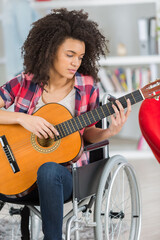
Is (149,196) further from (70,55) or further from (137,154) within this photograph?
(70,55)

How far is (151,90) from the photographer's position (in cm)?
159

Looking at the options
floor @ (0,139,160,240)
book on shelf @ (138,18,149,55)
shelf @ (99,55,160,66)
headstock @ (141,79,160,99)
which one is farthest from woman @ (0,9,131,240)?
book on shelf @ (138,18,149,55)

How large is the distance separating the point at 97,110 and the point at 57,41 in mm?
313

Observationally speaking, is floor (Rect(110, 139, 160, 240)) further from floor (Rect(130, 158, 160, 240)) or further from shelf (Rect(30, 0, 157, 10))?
shelf (Rect(30, 0, 157, 10))

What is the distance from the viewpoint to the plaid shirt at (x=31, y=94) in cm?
176

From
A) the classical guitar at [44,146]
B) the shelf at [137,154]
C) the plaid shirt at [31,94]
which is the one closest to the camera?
the classical guitar at [44,146]

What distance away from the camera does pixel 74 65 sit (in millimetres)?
1707

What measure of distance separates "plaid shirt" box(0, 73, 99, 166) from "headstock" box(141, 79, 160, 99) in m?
0.27

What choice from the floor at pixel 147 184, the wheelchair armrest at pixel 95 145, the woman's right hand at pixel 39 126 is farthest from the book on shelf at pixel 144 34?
the woman's right hand at pixel 39 126

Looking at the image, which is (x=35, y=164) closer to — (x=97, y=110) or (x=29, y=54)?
(x=97, y=110)

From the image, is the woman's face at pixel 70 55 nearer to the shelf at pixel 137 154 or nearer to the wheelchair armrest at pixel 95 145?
the wheelchair armrest at pixel 95 145

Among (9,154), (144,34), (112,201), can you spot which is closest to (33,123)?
(9,154)

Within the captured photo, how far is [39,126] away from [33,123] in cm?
3

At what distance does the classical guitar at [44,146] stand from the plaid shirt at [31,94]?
0.10 meters
